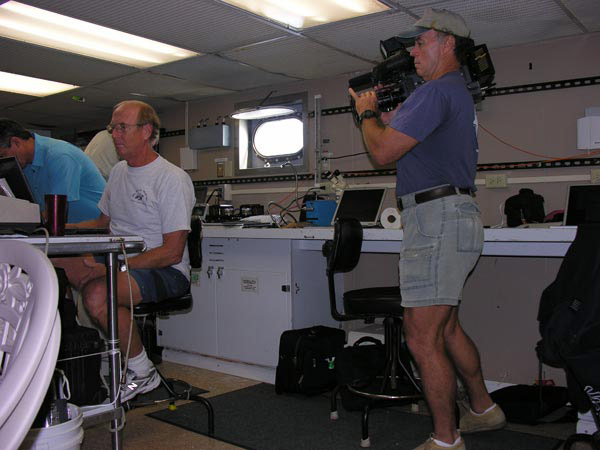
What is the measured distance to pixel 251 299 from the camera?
355cm

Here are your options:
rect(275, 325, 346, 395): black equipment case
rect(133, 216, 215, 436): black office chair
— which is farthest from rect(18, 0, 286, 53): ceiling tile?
rect(275, 325, 346, 395): black equipment case

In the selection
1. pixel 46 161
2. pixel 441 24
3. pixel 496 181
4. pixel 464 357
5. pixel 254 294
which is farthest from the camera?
pixel 496 181

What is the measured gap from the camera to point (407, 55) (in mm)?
2365

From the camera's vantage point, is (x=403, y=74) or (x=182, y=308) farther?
(x=182, y=308)

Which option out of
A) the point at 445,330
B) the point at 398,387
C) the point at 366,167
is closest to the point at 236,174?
the point at 366,167

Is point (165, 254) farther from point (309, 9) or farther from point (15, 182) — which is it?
point (309, 9)

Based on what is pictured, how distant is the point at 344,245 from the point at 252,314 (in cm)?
114

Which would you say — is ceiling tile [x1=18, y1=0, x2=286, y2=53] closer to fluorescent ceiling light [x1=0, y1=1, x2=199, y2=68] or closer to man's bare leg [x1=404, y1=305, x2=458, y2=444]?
fluorescent ceiling light [x1=0, y1=1, x2=199, y2=68]

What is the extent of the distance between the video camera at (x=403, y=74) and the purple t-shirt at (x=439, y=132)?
21 cm

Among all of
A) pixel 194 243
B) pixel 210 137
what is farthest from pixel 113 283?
pixel 210 137

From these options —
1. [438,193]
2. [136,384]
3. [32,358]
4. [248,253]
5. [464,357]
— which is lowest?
[136,384]

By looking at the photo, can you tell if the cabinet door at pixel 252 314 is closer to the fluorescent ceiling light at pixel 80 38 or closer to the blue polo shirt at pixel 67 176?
the blue polo shirt at pixel 67 176

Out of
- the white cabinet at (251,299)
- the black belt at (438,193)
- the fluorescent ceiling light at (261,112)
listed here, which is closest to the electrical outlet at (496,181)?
the white cabinet at (251,299)

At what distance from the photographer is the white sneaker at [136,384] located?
2.28 meters
